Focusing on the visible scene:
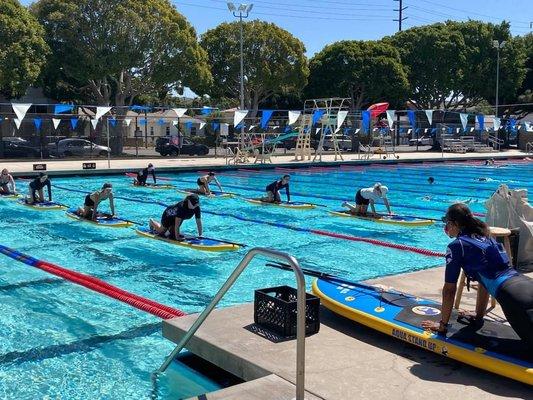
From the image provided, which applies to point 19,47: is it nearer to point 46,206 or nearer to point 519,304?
point 46,206

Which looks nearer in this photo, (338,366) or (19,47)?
(338,366)

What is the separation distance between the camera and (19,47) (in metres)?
31.1

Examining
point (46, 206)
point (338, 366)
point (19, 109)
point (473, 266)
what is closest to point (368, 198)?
point (46, 206)

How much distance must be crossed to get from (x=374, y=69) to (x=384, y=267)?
40.7m

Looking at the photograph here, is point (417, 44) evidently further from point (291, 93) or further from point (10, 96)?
point (10, 96)

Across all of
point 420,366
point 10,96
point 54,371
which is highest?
point 10,96

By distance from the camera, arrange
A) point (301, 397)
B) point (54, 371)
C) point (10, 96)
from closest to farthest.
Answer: point (301, 397) < point (54, 371) < point (10, 96)

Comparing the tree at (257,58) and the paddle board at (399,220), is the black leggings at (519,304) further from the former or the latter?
the tree at (257,58)

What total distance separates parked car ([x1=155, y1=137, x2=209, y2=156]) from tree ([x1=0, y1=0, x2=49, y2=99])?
8072 millimetres

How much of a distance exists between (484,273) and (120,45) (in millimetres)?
32472

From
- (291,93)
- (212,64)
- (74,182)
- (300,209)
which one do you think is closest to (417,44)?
(291,93)

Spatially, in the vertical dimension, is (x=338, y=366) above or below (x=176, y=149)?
below

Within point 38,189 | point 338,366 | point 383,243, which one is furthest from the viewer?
point 38,189

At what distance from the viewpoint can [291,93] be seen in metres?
50.8
